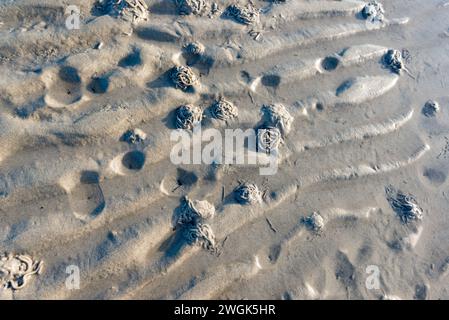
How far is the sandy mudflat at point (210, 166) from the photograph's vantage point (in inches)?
131

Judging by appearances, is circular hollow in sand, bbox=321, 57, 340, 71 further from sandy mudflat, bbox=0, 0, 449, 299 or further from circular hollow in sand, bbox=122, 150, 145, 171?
circular hollow in sand, bbox=122, 150, 145, 171

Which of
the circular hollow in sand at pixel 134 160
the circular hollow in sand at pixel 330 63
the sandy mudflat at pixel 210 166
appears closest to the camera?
the sandy mudflat at pixel 210 166

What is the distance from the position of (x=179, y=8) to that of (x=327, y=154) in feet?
8.20

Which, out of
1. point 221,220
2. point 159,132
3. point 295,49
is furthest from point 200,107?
point 295,49

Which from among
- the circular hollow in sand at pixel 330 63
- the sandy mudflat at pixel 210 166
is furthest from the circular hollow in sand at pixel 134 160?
A: the circular hollow in sand at pixel 330 63

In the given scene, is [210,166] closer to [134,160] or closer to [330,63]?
[134,160]

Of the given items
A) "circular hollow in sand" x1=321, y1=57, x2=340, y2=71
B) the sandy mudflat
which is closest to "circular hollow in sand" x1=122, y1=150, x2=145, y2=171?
the sandy mudflat

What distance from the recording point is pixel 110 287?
10.6 ft

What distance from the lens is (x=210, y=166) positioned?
382 centimetres

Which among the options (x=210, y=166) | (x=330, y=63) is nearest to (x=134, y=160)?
(x=210, y=166)

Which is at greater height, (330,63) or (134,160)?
(330,63)

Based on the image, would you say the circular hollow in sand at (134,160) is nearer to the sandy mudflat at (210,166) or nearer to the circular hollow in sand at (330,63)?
the sandy mudflat at (210,166)

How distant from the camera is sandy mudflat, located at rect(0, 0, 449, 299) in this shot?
333cm

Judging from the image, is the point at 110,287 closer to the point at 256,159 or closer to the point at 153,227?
the point at 153,227
